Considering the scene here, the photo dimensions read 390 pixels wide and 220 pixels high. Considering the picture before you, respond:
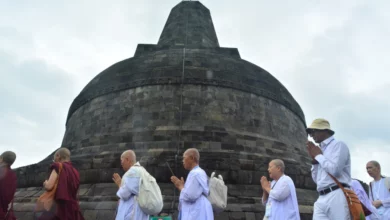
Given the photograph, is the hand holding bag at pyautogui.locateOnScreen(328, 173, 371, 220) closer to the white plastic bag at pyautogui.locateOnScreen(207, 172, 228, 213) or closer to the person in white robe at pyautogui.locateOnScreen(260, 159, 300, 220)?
the person in white robe at pyautogui.locateOnScreen(260, 159, 300, 220)

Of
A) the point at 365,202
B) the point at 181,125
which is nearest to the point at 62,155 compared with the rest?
the point at 365,202

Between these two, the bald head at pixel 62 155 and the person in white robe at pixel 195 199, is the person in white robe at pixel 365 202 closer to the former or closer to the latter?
the person in white robe at pixel 195 199

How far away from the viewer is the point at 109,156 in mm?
11906

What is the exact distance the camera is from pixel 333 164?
4.21 metres

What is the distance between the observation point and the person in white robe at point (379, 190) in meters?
5.98

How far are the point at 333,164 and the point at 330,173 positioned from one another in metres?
0.12

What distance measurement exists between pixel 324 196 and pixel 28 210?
8.43 metres

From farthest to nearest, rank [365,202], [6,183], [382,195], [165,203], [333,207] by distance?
[165,203] < [382,195] < [6,183] < [365,202] < [333,207]

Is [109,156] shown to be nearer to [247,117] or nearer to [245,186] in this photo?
[245,186]

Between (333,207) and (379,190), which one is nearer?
(333,207)

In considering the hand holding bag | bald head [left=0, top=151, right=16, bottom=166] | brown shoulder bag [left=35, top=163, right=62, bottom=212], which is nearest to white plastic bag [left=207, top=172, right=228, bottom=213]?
the hand holding bag

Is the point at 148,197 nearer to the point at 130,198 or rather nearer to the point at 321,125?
the point at 130,198

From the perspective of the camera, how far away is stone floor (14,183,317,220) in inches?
353

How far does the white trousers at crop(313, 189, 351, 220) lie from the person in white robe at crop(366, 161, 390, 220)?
2308 millimetres
